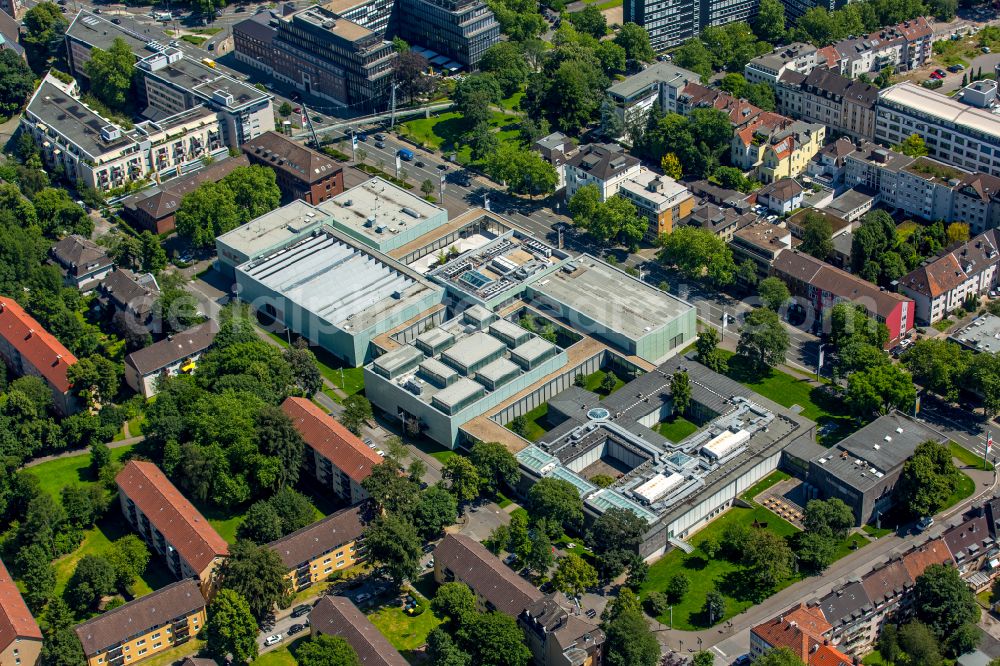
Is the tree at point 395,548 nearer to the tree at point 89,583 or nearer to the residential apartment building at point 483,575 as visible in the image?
the residential apartment building at point 483,575

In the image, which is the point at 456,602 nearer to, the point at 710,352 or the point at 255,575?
the point at 255,575

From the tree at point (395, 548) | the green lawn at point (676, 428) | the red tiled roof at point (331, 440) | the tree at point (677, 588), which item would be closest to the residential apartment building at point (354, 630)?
the tree at point (395, 548)

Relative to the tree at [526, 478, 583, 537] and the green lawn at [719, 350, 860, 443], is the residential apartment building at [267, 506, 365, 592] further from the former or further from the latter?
the green lawn at [719, 350, 860, 443]

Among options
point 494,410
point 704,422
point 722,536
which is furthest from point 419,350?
point 722,536

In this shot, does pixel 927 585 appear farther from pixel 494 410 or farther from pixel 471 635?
pixel 494 410

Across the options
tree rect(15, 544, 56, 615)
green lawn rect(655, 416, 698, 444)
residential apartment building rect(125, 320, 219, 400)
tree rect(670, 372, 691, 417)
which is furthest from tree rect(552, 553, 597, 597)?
residential apartment building rect(125, 320, 219, 400)

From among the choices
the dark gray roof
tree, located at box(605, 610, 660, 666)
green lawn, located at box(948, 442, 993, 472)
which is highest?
the dark gray roof
